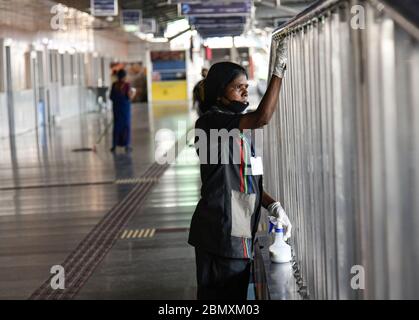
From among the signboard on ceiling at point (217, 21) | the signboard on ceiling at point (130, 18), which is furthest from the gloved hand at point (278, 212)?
the signboard on ceiling at point (130, 18)

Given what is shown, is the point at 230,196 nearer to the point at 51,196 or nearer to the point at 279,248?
the point at 279,248

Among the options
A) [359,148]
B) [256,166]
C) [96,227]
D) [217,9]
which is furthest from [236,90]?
[217,9]

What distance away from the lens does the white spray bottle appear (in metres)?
4.18

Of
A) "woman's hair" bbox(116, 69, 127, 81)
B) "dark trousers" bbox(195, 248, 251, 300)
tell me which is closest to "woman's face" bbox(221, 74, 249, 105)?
"dark trousers" bbox(195, 248, 251, 300)

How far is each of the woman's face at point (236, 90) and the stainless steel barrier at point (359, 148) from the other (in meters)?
0.27

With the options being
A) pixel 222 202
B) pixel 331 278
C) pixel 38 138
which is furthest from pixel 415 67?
pixel 38 138

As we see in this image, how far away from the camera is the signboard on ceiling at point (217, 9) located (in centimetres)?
2047

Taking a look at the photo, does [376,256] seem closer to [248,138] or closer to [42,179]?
[248,138]

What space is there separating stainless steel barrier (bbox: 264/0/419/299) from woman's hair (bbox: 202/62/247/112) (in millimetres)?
315

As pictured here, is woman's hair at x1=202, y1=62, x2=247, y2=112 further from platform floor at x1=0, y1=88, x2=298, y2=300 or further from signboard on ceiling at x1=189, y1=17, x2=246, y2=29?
signboard on ceiling at x1=189, y1=17, x2=246, y2=29

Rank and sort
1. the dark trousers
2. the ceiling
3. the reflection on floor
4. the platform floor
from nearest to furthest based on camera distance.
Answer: the dark trousers
the platform floor
the reflection on floor
the ceiling

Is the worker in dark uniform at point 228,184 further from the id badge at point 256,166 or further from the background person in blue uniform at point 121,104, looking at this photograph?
the background person in blue uniform at point 121,104

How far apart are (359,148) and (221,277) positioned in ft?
4.71

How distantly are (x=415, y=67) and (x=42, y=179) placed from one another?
11.1 m
